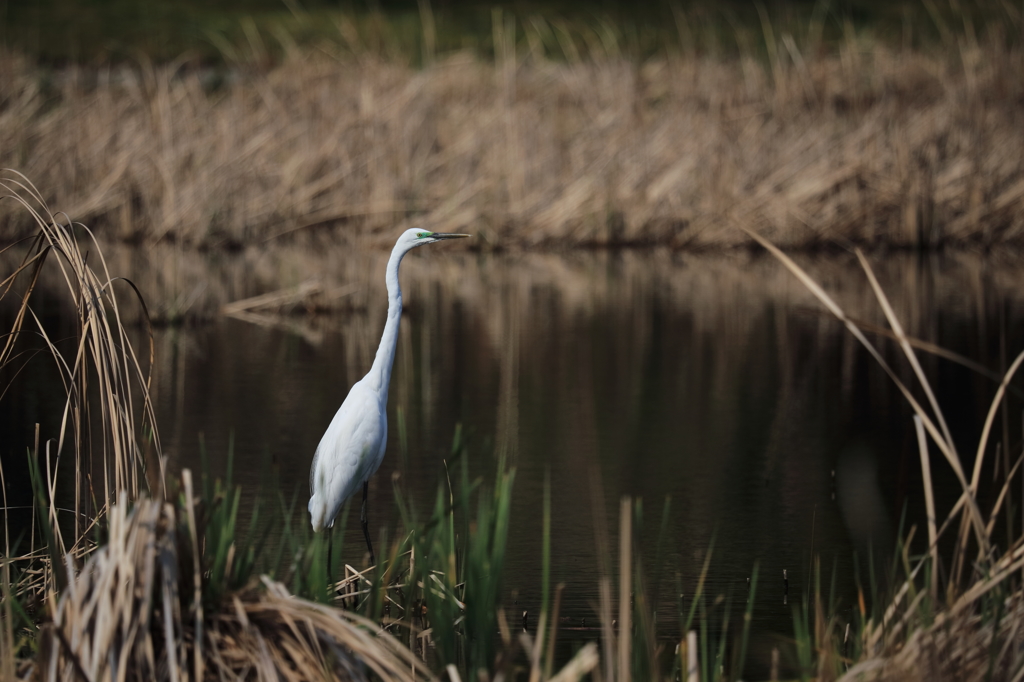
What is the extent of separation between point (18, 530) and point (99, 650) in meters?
2.15

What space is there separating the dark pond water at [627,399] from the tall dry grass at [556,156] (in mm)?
1030

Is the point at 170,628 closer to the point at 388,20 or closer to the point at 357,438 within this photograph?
the point at 357,438

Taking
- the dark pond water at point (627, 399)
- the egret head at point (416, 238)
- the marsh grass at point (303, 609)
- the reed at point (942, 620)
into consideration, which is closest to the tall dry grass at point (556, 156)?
the dark pond water at point (627, 399)

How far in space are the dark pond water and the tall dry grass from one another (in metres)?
1.03

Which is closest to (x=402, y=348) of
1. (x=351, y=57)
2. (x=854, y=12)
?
(x=351, y=57)

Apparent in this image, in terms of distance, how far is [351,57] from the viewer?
16.3 m

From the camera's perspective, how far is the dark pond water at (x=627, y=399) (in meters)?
4.40

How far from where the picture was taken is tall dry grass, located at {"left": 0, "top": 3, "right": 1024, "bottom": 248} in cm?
1262

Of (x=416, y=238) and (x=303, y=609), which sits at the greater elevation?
(x=416, y=238)

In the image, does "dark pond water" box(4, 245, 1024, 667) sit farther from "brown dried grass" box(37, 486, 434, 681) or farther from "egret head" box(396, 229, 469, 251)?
"egret head" box(396, 229, 469, 251)

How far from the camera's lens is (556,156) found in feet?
43.8

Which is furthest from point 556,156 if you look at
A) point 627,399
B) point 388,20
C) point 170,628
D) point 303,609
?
point 388,20

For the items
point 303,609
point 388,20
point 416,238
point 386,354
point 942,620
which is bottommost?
point 942,620

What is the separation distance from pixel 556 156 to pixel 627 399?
6.68 m
